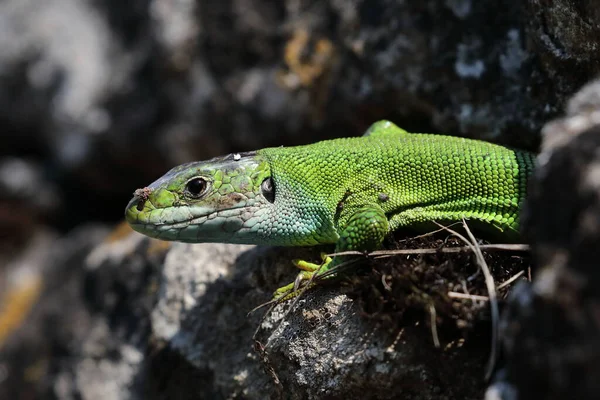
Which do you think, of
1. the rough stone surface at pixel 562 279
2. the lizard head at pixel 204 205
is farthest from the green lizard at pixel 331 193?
the rough stone surface at pixel 562 279

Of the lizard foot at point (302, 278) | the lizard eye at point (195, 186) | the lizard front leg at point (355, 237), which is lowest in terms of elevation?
the lizard foot at point (302, 278)

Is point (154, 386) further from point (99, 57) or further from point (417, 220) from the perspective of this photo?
point (99, 57)

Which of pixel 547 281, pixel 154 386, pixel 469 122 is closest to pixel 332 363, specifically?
pixel 547 281

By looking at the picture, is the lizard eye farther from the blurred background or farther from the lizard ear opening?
the blurred background

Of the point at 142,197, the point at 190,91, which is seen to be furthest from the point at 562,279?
the point at 190,91

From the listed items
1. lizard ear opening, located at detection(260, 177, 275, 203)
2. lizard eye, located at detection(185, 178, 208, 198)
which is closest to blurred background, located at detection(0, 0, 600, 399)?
lizard ear opening, located at detection(260, 177, 275, 203)

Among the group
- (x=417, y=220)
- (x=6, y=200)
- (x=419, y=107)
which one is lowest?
(x=6, y=200)

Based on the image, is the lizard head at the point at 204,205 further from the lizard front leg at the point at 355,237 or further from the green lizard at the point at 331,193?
the lizard front leg at the point at 355,237
